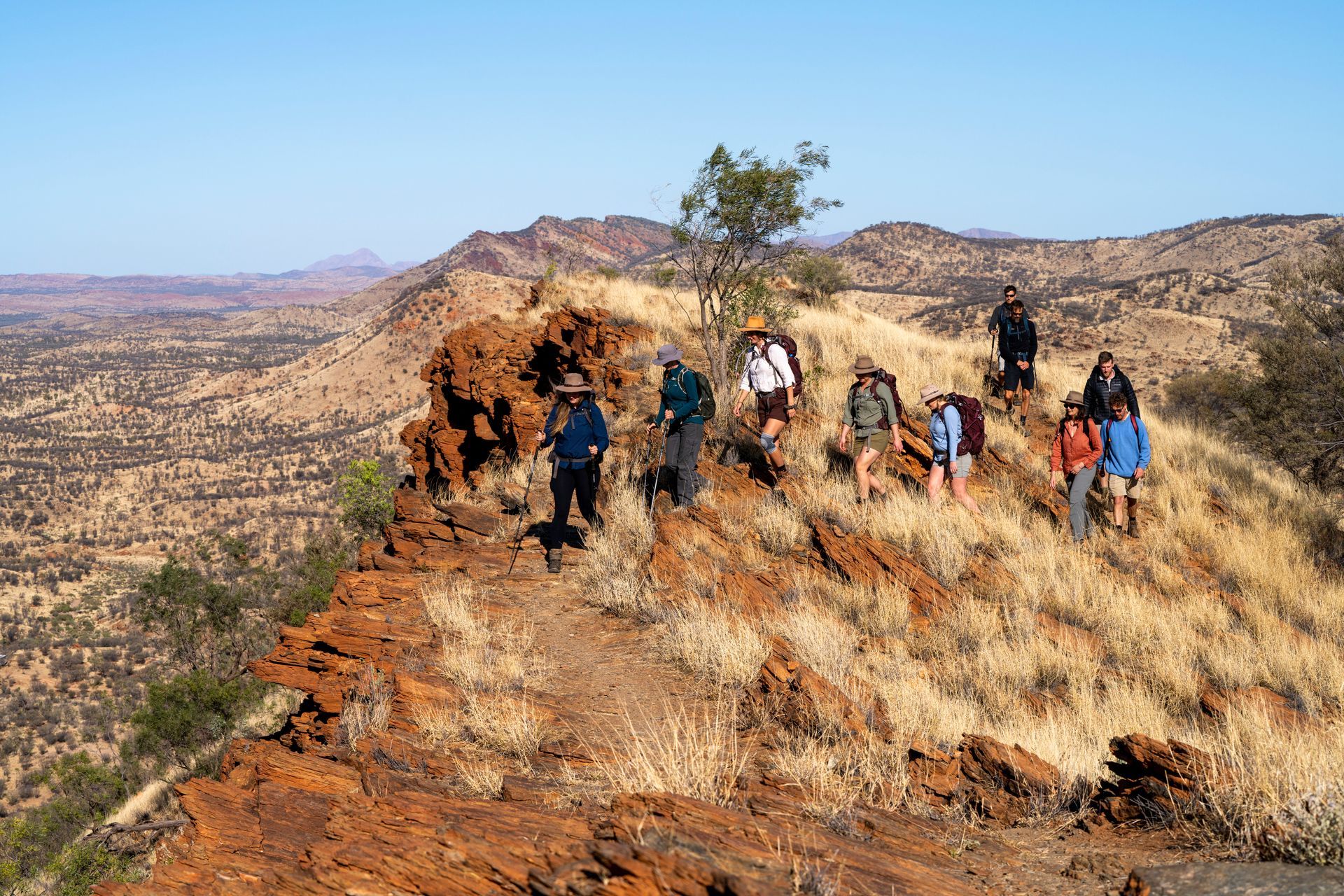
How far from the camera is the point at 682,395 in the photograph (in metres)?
9.34

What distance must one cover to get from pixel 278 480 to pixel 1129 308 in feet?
205

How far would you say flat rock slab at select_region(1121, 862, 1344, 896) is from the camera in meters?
2.78

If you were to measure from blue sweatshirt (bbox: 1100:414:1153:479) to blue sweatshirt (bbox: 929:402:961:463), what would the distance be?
1.80m

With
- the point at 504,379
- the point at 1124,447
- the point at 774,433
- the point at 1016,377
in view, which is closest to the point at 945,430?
the point at 774,433

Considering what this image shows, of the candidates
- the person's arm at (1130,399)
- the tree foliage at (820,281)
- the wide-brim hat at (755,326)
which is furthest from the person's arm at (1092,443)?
the tree foliage at (820,281)

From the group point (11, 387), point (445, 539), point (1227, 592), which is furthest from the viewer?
point (11, 387)

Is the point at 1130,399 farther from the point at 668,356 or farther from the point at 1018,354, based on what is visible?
the point at 668,356

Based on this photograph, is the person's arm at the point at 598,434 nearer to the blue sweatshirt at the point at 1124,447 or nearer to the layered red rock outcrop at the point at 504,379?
the layered red rock outcrop at the point at 504,379

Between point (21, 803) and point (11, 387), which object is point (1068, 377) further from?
point (11, 387)

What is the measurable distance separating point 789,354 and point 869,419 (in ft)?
4.01

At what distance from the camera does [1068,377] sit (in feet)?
50.8

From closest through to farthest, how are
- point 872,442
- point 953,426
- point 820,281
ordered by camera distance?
point 953,426 < point 872,442 < point 820,281

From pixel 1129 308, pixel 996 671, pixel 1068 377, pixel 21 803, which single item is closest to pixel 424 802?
pixel 996 671

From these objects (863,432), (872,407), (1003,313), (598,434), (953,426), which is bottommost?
(598,434)
